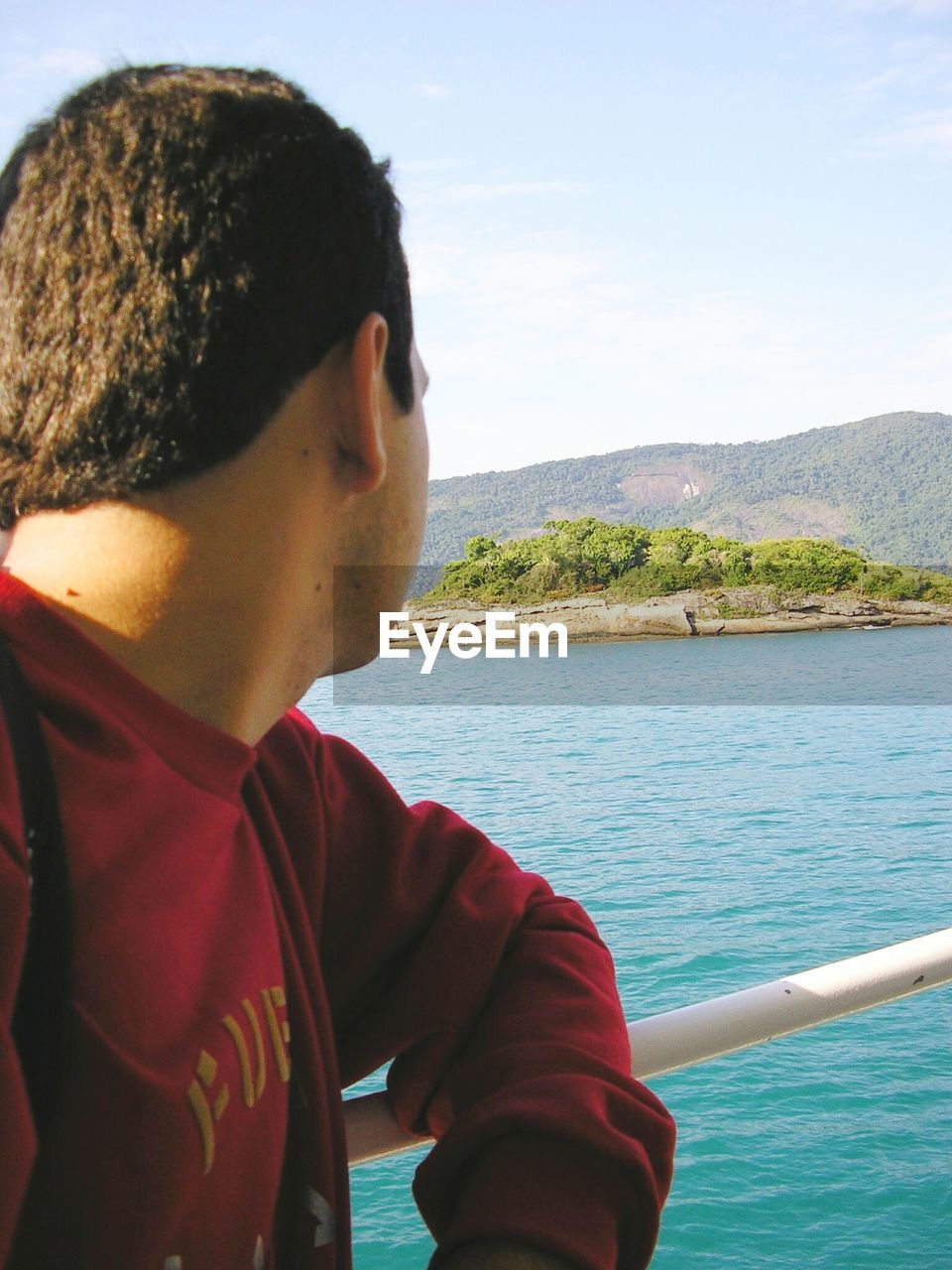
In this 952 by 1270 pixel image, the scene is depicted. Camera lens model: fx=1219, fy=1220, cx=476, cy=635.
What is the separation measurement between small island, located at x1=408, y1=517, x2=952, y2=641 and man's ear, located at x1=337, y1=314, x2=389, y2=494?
31699 millimetres

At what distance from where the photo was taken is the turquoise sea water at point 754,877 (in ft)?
15.3

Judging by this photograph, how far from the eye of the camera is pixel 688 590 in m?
34.1

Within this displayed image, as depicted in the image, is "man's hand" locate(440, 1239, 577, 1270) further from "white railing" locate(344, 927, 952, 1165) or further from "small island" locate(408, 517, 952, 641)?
"small island" locate(408, 517, 952, 641)

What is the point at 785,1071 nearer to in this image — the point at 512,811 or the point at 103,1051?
the point at 103,1051

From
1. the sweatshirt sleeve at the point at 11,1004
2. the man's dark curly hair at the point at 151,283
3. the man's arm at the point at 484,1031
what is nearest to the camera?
the sweatshirt sleeve at the point at 11,1004

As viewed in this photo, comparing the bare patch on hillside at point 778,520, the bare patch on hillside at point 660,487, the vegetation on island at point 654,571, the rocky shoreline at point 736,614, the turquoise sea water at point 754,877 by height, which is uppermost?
the bare patch on hillside at point 660,487

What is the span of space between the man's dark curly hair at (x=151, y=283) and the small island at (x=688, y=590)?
31.7 metres

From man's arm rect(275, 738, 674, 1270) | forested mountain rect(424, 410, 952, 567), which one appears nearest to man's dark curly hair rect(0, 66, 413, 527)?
man's arm rect(275, 738, 674, 1270)

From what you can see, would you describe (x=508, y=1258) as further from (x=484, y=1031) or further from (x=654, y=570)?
(x=654, y=570)

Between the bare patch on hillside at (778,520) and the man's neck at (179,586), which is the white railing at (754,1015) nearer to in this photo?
the man's neck at (179,586)

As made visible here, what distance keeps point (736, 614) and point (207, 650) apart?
112 ft

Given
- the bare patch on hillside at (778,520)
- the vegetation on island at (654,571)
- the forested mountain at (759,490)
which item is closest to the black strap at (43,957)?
the vegetation on island at (654,571)

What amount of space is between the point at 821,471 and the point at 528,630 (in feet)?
147

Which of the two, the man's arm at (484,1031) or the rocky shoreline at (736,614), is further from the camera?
the rocky shoreline at (736,614)
